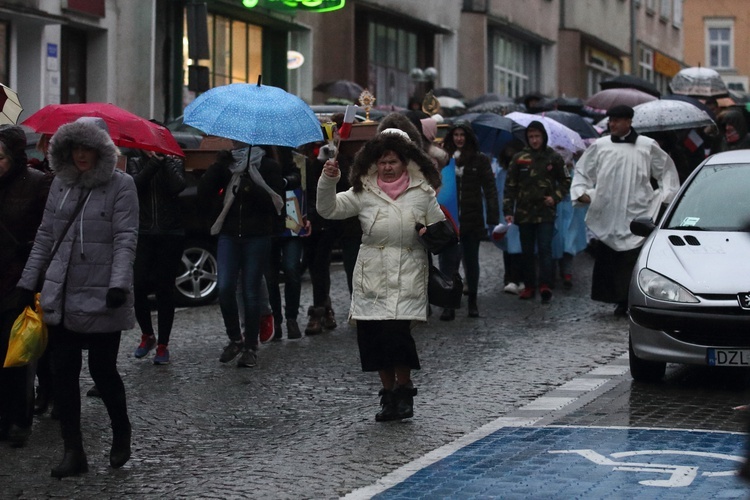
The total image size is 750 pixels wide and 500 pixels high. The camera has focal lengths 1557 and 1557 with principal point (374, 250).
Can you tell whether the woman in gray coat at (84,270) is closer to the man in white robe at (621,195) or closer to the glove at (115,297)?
the glove at (115,297)

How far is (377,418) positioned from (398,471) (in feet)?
4.74

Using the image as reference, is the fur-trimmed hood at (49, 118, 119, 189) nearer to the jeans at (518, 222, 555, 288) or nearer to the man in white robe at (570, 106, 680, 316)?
the man in white robe at (570, 106, 680, 316)

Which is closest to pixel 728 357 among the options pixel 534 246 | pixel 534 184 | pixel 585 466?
pixel 585 466

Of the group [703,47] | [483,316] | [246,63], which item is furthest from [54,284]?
[703,47]

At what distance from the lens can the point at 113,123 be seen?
9.95 metres

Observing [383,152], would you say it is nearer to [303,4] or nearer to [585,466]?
[585,466]

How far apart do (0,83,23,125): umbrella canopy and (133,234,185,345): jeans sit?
64.1 inches

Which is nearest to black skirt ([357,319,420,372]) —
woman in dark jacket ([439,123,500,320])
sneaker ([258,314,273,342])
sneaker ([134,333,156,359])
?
sneaker ([134,333,156,359])

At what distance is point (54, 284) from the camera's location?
24.8 ft

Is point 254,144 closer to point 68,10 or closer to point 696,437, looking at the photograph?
point 696,437

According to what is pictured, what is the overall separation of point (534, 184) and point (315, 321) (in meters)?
3.52

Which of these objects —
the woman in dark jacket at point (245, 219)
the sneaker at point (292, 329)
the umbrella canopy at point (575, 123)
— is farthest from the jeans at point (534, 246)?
the woman in dark jacket at point (245, 219)

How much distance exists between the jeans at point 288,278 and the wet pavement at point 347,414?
368 mm

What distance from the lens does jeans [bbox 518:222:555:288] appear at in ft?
51.7
